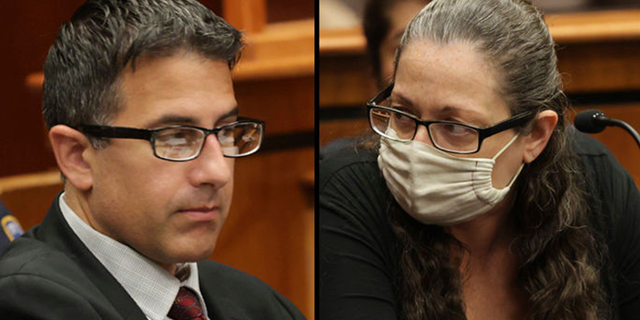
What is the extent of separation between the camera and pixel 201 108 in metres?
1.04

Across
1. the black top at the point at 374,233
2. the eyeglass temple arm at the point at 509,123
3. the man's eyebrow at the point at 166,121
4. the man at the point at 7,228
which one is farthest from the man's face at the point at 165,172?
the eyeglass temple arm at the point at 509,123

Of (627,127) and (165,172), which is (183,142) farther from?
(627,127)

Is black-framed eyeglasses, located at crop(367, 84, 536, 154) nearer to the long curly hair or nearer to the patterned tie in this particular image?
the long curly hair

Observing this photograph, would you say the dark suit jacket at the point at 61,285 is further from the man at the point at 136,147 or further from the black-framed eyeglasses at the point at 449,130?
the black-framed eyeglasses at the point at 449,130

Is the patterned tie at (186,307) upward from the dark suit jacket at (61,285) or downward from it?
downward

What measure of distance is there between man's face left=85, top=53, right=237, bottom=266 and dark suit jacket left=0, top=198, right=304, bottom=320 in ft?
0.18

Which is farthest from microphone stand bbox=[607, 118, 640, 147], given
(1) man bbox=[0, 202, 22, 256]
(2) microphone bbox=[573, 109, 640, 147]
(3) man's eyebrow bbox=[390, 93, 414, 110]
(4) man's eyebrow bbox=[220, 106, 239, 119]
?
(1) man bbox=[0, 202, 22, 256]

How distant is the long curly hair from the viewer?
1217 mm

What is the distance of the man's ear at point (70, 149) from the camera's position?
102 centimetres

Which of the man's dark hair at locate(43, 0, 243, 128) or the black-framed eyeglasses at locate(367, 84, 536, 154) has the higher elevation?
the man's dark hair at locate(43, 0, 243, 128)

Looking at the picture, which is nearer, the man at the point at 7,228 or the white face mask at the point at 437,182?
the man at the point at 7,228

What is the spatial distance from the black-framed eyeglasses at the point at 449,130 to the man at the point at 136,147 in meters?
0.32

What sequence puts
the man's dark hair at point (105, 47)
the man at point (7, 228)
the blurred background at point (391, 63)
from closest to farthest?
the man's dark hair at point (105, 47) → the man at point (7, 228) → the blurred background at point (391, 63)

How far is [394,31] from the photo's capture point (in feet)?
4.86
